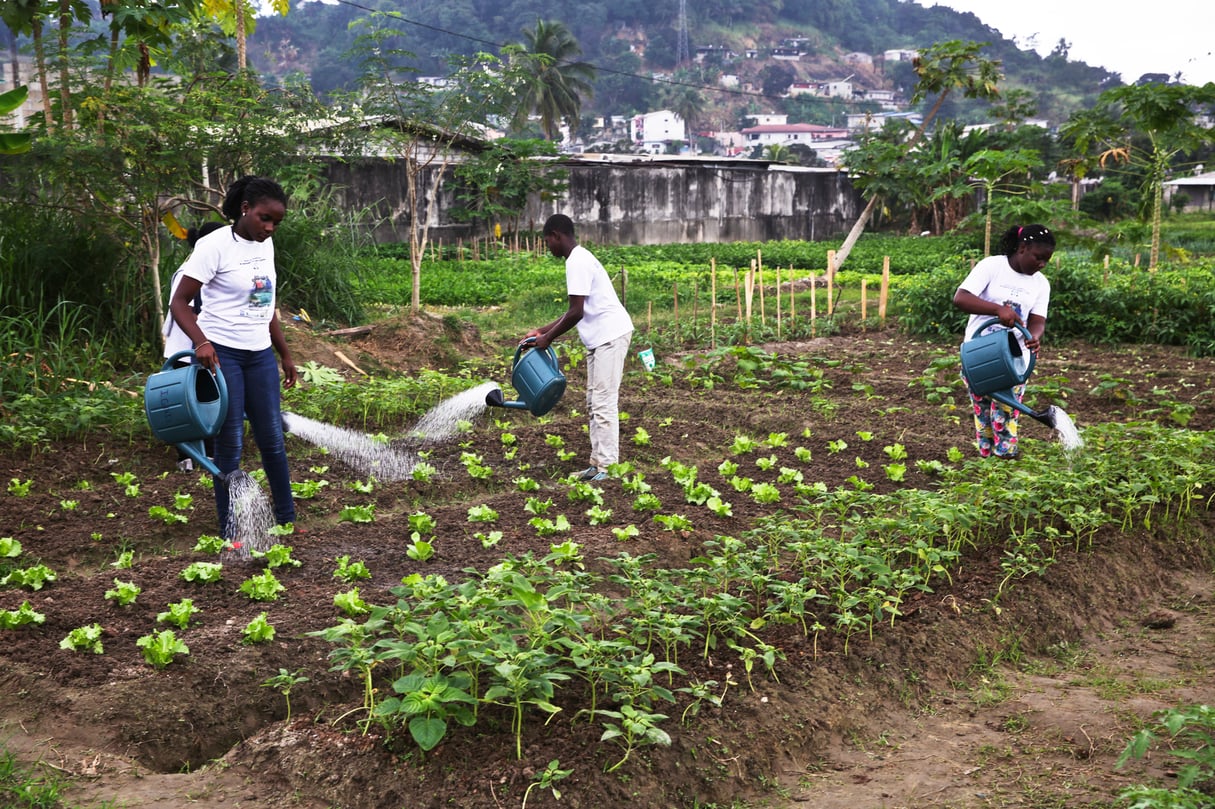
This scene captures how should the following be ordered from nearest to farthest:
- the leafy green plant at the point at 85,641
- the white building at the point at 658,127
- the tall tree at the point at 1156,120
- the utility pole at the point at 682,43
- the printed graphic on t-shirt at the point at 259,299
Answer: the leafy green plant at the point at 85,641, the printed graphic on t-shirt at the point at 259,299, the tall tree at the point at 1156,120, the white building at the point at 658,127, the utility pole at the point at 682,43

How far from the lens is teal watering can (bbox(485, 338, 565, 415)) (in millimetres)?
5953

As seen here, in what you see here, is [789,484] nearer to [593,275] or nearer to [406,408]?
[593,275]

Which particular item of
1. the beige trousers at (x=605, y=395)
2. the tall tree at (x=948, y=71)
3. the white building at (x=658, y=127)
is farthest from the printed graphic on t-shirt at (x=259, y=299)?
the white building at (x=658, y=127)

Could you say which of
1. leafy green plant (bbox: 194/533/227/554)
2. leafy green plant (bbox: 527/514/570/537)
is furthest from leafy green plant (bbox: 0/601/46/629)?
leafy green plant (bbox: 527/514/570/537)

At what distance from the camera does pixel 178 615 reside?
3.96 meters

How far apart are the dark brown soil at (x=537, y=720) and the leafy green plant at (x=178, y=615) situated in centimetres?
7

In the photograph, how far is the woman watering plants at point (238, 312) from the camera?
180 inches

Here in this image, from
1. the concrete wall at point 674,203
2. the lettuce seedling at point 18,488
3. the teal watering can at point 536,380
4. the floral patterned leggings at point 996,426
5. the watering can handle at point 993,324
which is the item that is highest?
the concrete wall at point 674,203

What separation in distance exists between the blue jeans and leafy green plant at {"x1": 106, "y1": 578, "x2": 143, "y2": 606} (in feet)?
2.23

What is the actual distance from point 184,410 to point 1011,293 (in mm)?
4196

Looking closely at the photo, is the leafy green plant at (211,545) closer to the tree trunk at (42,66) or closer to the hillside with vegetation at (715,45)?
the tree trunk at (42,66)

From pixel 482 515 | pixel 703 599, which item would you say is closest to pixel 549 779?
pixel 703 599

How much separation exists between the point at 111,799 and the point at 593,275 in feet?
11.9

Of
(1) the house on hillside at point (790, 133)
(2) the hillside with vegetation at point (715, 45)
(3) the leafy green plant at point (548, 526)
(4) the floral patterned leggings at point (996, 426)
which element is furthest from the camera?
(1) the house on hillside at point (790, 133)
